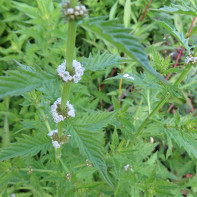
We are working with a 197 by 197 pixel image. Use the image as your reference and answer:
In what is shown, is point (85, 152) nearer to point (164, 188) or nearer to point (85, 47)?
point (164, 188)

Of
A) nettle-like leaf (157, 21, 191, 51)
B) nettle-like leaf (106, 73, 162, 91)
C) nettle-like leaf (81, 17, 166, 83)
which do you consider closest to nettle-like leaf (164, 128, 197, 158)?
nettle-like leaf (106, 73, 162, 91)

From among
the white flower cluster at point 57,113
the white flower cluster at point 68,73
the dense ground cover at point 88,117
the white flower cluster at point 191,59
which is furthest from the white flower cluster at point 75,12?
the white flower cluster at point 191,59

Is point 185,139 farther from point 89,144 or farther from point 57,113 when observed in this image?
point 57,113

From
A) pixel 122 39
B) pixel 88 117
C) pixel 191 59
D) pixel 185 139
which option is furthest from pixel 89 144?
pixel 191 59

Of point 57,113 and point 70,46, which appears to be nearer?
point 70,46

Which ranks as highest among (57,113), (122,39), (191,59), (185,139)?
(191,59)

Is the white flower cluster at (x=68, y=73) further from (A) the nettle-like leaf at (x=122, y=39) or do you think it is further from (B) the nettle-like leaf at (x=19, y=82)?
(A) the nettle-like leaf at (x=122, y=39)

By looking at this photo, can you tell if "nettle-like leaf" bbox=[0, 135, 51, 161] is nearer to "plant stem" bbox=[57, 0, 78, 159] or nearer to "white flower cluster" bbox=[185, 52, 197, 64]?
"plant stem" bbox=[57, 0, 78, 159]
